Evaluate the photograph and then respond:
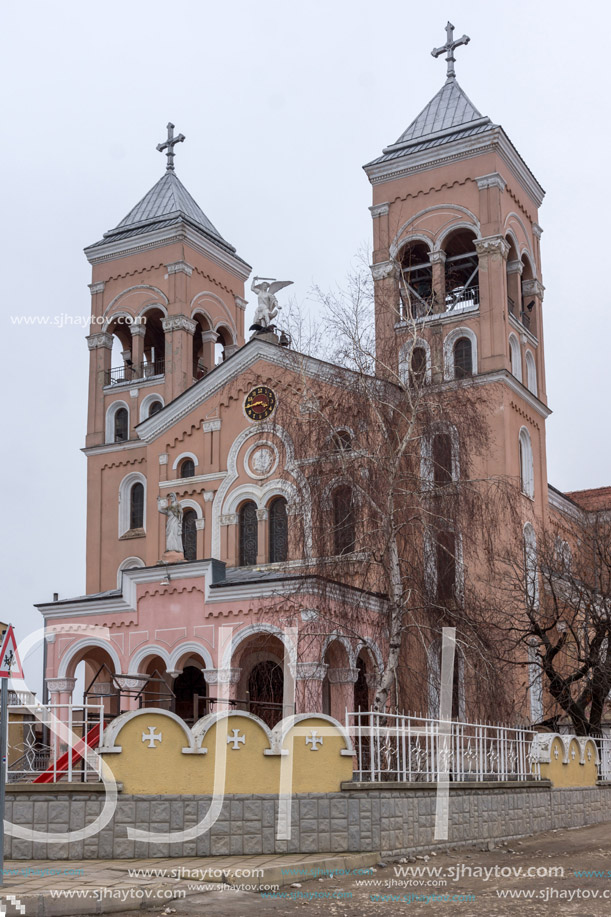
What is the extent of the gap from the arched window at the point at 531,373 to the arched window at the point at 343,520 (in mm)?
Answer: 15204

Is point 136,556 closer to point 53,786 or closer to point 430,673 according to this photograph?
point 430,673

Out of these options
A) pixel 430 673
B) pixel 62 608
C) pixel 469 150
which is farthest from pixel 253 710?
pixel 469 150

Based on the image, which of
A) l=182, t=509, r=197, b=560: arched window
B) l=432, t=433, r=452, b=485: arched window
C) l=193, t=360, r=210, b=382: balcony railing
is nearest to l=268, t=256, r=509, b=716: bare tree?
l=432, t=433, r=452, b=485: arched window

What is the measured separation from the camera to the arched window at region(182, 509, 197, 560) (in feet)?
102

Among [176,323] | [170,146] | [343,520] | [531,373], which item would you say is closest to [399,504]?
[343,520]

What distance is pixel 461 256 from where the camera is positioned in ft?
107

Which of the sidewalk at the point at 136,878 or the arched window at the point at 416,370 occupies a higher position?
the arched window at the point at 416,370

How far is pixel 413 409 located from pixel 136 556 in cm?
1707

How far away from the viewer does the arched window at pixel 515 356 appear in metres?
32.2

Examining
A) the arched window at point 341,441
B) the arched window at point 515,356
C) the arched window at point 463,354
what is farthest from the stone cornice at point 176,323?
the arched window at point 341,441

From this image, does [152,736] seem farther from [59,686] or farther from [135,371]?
[135,371]

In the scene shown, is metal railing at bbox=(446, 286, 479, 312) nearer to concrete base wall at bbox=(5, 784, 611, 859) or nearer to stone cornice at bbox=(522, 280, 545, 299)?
stone cornice at bbox=(522, 280, 545, 299)

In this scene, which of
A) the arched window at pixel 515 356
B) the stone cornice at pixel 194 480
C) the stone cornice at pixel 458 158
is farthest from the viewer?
the stone cornice at pixel 458 158

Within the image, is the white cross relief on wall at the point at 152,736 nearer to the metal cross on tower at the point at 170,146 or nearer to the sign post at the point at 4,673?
the sign post at the point at 4,673
